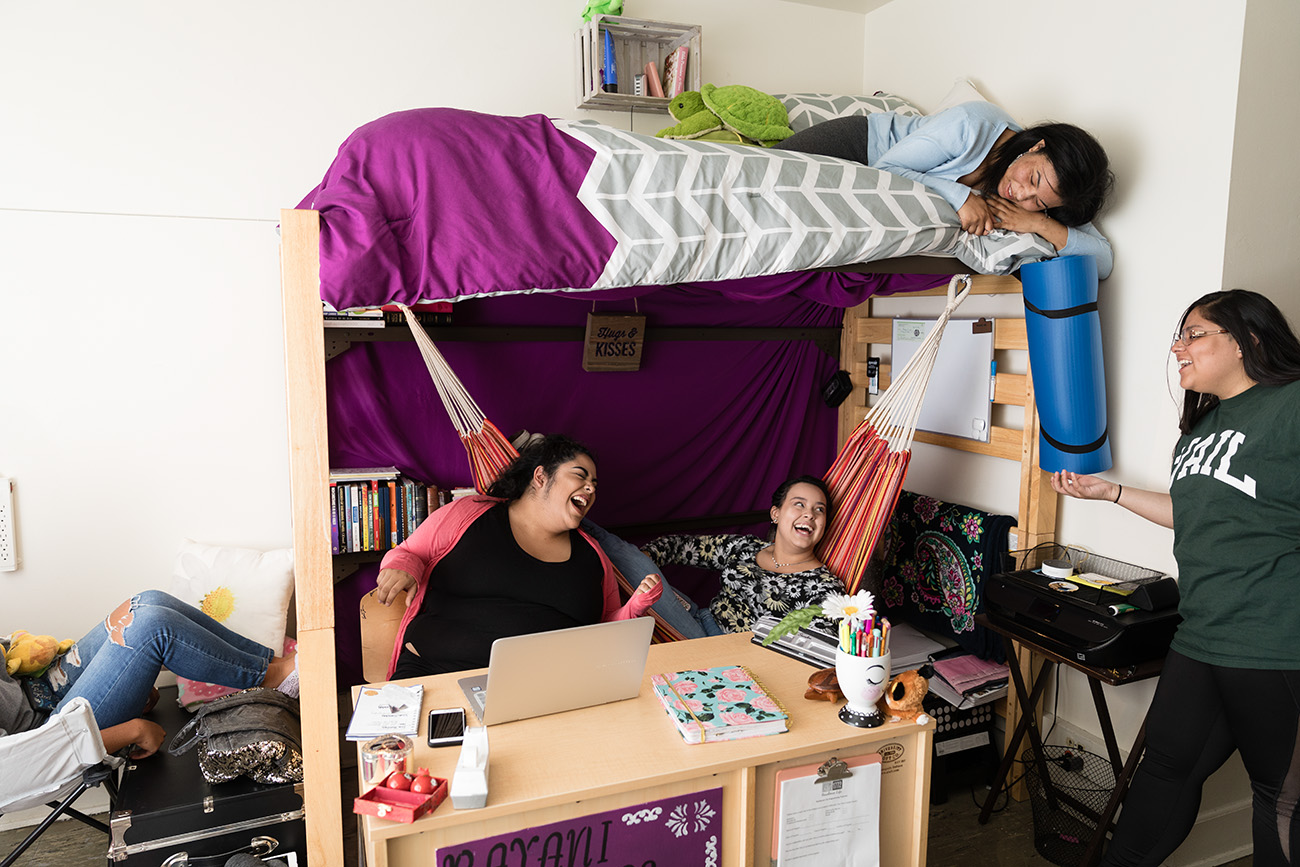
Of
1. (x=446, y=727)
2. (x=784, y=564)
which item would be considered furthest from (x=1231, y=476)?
(x=446, y=727)

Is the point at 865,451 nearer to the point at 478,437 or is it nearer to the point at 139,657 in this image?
the point at 478,437

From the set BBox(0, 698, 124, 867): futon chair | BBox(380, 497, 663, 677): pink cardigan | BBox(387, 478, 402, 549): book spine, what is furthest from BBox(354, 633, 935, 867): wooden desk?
BBox(387, 478, 402, 549): book spine

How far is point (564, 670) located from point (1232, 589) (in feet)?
4.89

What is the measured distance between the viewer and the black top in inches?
93.0

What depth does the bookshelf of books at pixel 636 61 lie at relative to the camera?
2959 millimetres

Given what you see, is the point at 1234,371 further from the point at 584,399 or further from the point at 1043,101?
the point at 584,399

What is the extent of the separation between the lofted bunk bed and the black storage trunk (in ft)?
1.28

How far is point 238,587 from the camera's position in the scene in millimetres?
2709

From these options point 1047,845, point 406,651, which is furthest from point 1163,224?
point 406,651

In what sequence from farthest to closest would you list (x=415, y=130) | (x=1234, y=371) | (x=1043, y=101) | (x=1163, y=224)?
(x=1043, y=101), (x=1163, y=224), (x=1234, y=371), (x=415, y=130)

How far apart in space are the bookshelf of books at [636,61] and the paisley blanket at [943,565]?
1.78 metres

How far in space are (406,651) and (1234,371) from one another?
2.22 meters

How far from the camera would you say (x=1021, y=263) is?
244 cm

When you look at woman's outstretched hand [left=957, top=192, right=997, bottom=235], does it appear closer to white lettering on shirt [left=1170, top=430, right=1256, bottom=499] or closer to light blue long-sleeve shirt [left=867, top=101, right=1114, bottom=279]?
light blue long-sleeve shirt [left=867, top=101, right=1114, bottom=279]
